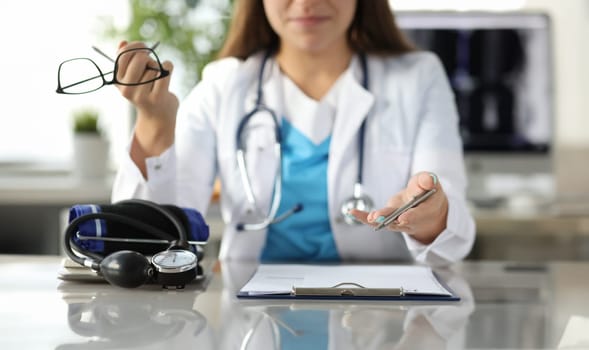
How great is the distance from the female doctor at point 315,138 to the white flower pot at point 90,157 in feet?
4.19

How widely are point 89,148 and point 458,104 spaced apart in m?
1.23

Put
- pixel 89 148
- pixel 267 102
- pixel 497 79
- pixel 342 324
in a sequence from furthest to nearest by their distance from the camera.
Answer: pixel 89 148 < pixel 497 79 < pixel 267 102 < pixel 342 324

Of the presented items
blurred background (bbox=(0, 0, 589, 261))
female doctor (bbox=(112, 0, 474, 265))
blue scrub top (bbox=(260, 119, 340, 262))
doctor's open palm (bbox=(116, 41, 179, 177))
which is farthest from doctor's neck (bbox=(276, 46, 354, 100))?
blurred background (bbox=(0, 0, 589, 261))

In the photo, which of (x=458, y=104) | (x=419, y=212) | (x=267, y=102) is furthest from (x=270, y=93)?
(x=458, y=104)

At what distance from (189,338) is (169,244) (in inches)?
14.7

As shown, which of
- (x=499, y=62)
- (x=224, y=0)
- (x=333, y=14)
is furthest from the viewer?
(x=224, y=0)

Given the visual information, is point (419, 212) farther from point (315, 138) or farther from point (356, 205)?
point (315, 138)

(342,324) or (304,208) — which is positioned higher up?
(342,324)

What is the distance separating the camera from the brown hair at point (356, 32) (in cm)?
171

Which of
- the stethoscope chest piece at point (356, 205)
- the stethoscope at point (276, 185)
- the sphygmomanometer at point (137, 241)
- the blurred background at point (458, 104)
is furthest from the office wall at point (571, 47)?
the sphygmomanometer at point (137, 241)

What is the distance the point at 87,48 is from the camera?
3205 mm

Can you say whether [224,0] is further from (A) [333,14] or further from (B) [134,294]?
(B) [134,294]

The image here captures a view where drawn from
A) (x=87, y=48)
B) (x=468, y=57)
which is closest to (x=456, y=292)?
(x=468, y=57)

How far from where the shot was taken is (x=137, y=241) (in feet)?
3.89
